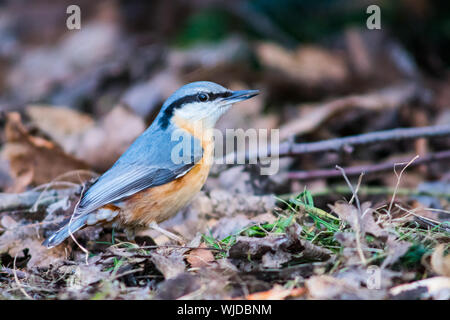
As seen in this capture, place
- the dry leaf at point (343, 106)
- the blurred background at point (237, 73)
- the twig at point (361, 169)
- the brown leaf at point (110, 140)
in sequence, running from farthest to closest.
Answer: the dry leaf at point (343, 106) < the blurred background at point (237, 73) < the brown leaf at point (110, 140) < the twig at point (361, 169)

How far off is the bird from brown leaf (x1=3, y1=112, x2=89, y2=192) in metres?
1.10

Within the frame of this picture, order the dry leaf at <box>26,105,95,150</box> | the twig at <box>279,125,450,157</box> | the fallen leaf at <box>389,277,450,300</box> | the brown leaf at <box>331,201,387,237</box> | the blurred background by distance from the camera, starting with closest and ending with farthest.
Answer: the fallen leaf at <box>389,277,450,300</box> < the brown leaf at <box>331,201,387,237</box> < the twig at <box>279,125,450,157</box> < the blurred background < the dry leaf at <box>26,105,95,150</box>

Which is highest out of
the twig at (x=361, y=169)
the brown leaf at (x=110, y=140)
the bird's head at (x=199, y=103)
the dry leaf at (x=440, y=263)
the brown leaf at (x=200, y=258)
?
the bird's head at (x=199, y=103)

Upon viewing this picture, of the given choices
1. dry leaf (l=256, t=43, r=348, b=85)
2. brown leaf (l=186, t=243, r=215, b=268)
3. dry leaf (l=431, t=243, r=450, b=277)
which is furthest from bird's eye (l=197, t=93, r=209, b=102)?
dry leaf (l=256, t=43, r=348, b=85)

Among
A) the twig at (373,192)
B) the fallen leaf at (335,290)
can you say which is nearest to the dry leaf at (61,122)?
the twig at (373,192)

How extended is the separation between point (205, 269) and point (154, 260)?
29 cm

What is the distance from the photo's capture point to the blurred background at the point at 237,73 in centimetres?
548

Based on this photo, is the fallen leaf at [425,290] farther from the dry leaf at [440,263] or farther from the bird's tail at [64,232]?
the bird's tail at [64,232]

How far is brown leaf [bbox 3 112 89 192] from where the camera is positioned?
192 inches

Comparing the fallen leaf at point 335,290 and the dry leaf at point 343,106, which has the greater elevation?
the dry leaf at point 343,106

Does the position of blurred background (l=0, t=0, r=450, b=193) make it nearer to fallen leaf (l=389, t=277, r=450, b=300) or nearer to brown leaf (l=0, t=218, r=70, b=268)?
brown leaf (l=0, t=218, r=70, b=268)

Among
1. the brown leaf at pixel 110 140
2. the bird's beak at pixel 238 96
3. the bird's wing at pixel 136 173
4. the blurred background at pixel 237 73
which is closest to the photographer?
the bird's wing at pixel 136 173

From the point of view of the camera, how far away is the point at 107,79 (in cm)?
782
